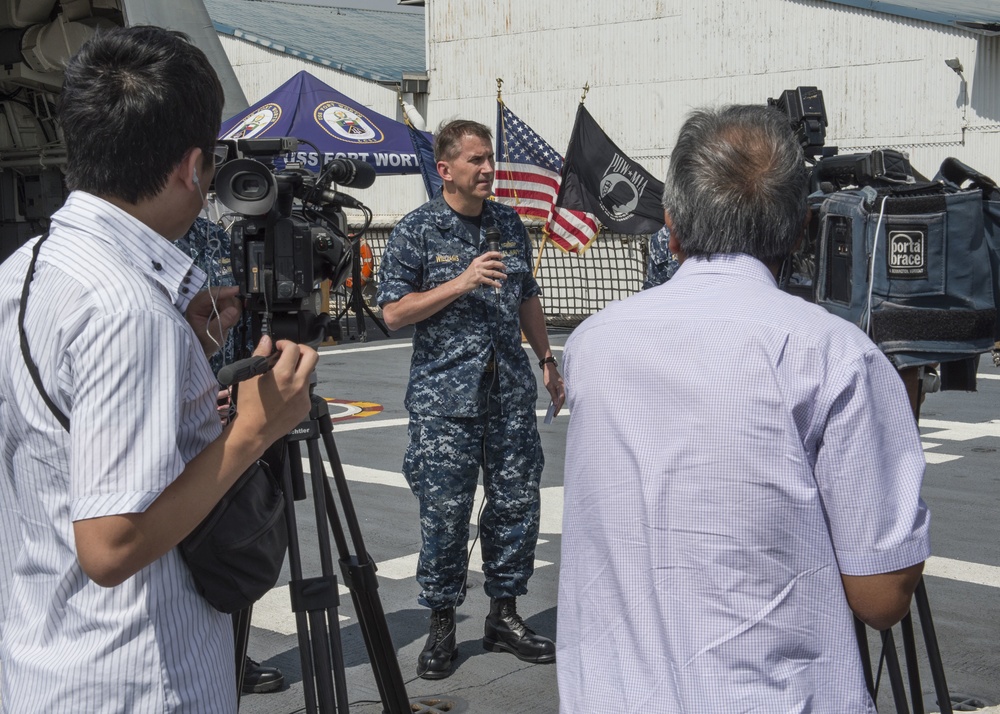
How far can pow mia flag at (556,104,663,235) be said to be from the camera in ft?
43.5

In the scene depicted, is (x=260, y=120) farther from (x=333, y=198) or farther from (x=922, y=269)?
(x=922, y=269)

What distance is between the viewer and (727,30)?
17.9 m

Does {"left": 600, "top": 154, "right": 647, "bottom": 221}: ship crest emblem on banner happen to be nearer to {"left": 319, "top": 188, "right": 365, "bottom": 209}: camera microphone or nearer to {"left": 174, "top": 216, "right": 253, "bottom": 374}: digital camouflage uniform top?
{"left": 174, "top": 216, "right": 253, "bottom": 374}: digital camouflage uniform top

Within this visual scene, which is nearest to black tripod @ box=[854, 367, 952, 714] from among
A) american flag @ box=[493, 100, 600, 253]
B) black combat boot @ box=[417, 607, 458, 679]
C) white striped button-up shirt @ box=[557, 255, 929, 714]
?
white striped button-up shirt @ box=[557, 255, 929, 714]

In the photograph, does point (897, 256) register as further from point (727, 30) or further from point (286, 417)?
point (727, 30)

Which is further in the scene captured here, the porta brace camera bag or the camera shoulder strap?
the porta brace camera bag

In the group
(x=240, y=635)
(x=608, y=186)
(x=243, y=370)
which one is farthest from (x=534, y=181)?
(x=243, y=370)

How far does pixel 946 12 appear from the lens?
16125 mm

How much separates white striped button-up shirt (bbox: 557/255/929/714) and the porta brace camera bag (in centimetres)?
112

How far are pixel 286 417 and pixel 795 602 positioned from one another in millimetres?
824

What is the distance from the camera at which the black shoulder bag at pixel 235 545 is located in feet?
5.83

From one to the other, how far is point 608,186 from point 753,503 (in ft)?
38.7

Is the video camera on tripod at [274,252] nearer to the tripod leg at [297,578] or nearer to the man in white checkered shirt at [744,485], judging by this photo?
the tripod leg at [297,578]

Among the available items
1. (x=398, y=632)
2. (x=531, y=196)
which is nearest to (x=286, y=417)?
(x=398, y=632)
